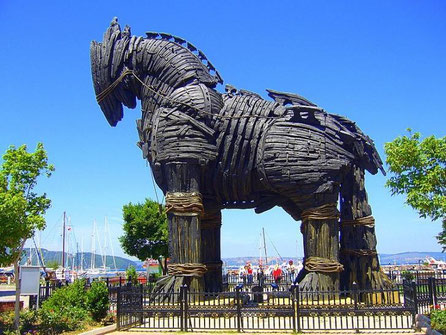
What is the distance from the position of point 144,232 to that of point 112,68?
1681 centimetres

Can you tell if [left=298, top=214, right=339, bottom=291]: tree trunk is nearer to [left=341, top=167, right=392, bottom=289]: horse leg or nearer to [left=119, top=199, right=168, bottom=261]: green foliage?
[left=341, top=167, right=392, bottom=289]: horse leg

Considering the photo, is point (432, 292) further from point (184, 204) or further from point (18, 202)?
point (18, 202)

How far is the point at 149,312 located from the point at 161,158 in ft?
14.1

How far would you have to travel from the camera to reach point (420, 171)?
49.2 ft

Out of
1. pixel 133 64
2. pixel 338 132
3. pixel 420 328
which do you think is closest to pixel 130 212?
pixel 133 64

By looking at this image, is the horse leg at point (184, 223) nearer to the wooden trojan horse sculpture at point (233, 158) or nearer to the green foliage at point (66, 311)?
the wooden trojan horse sculpture at point (233, 158)

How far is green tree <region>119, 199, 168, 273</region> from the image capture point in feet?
101

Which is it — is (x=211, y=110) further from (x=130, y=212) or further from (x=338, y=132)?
(x=130, y=212)

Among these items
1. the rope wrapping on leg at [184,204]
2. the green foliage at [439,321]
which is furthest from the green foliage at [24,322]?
the green foliage at [439,321]

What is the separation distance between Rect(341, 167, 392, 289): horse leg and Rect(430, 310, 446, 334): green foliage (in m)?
2.69

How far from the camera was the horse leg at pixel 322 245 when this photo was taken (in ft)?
44.5

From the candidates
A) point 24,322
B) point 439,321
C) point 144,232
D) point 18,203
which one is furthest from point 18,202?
point 144,232

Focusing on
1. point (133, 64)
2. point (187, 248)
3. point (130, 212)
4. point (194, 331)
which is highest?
point (133, 64)

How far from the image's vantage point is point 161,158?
14398 mm
